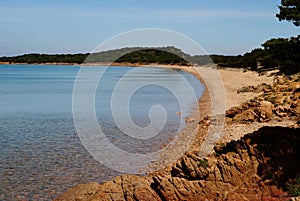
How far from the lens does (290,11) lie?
882 centimetres

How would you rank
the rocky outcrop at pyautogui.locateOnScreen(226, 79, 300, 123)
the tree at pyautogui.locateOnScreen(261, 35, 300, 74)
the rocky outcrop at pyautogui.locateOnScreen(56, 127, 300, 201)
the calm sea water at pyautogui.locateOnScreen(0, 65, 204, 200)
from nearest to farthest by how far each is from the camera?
the rocky outcrop at pyautogui.locateOnScreen(56, 127, 300, 201), the tree at pyautogui.locateOnScreen(261, 35, 300, 74), the calm sea water at pyautogui.locateOnScreen(0, 65, 204, 200), the rocky outcrop at pyautogui.locateOnScreen(226, 79, 300, 123)

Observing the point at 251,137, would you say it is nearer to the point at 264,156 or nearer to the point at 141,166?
the point at 264,156

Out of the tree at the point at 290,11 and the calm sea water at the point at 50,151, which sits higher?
the tree at the point at 290,11

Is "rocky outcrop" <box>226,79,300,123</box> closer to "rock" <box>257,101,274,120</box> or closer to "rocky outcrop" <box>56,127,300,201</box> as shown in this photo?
"rock" <box>257,101,274,120</box>

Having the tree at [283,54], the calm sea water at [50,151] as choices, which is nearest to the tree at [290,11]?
the tree at [283,54]

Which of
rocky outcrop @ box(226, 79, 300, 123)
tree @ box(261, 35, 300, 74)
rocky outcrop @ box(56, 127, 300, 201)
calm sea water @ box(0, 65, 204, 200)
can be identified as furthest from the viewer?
rocky outcrop @ box(226, 79, 300, 123)

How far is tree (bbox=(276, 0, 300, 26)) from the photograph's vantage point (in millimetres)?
8695

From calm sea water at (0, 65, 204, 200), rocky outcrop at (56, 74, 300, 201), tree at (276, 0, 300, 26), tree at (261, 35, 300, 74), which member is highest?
tree at (276, 0, 300, 26)

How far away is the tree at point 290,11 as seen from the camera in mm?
8695

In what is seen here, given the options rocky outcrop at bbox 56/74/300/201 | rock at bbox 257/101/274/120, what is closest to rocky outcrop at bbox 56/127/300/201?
rocky outcrop at bbox 56/74/300/201

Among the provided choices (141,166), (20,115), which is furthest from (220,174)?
(20,115)

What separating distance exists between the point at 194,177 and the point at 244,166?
1093 mm

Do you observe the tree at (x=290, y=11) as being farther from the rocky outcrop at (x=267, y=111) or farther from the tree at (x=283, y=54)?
the rocky outcrop at (x=267, y=111)

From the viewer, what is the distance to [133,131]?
20.2 meters
